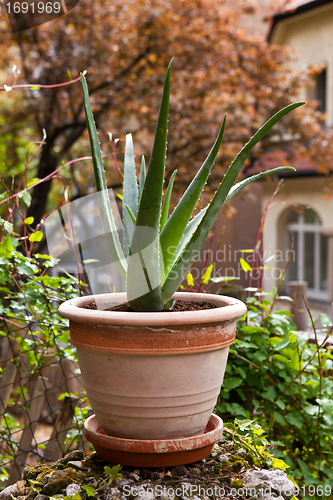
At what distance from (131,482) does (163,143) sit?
0.74 meters

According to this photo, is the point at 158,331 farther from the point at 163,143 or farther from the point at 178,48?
the point at 178,48

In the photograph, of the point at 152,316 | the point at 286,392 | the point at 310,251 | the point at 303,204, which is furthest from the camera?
the point at 310,251

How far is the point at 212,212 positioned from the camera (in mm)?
949

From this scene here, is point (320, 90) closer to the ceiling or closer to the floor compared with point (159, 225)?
closer to the ceiling

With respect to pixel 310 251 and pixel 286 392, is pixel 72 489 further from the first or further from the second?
pixel 310 251

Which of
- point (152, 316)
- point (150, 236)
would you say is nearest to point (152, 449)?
point (152, 316)

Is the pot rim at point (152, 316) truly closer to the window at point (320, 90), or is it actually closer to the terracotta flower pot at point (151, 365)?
the terracotta flower pot at point (151, 365)

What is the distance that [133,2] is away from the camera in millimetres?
5660

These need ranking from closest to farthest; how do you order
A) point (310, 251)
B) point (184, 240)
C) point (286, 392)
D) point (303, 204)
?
point (184, 240), point (286, 392), point (303, 204), point (310, 251)

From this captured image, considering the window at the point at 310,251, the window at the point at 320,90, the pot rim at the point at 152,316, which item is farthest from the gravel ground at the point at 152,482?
the window at the point at 320,90

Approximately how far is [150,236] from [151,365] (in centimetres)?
28

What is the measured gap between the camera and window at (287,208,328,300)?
11094mm

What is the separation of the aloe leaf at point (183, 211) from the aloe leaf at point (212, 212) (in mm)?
47

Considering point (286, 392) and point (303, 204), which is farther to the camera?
point (303, 204)
